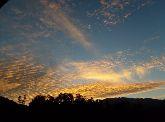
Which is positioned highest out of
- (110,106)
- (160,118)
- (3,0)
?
(110,106)

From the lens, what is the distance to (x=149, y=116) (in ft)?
251

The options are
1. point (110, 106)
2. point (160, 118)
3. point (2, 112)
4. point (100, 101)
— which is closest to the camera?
point (2, 112)

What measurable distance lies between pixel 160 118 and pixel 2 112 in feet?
127

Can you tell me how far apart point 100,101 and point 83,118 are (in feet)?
79.3

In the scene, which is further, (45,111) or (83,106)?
(83,106)

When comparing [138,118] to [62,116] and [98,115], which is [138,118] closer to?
[98,115]

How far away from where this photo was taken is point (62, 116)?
77.0 meters

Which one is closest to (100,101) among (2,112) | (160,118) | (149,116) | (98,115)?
(98,115)

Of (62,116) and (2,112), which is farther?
(62,116)

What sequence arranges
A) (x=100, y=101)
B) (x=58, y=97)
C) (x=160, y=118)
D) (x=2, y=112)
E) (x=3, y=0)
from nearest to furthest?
(x=3, y=0)
(x=2, y=112)
(x=160, y=118)
(x=100, y=101)
(x=58, y=97)

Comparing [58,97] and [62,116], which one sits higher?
[58,97]

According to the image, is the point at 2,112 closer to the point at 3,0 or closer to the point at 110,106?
the point at 110,106

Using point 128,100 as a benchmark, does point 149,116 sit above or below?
below

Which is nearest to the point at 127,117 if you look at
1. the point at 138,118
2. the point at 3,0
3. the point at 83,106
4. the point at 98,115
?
the point at 138,118
